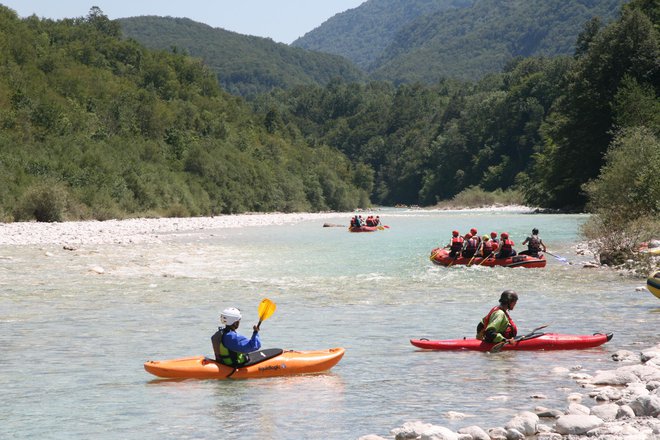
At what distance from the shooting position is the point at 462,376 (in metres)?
11.4

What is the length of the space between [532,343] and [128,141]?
7031cm

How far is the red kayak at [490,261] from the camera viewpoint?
83.4 feet

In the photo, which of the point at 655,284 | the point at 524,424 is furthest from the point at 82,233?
the point at 524,424

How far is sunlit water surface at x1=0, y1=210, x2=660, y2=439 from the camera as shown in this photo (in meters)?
9.48

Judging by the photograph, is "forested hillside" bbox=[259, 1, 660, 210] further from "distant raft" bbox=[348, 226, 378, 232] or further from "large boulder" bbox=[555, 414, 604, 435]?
"large boulder" bbox=[555, 414, 604, 435]

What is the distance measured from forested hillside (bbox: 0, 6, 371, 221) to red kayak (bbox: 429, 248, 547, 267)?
1112 inches

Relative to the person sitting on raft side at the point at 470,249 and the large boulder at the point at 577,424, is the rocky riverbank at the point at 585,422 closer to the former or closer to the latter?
the large boulder at the point at 577,424

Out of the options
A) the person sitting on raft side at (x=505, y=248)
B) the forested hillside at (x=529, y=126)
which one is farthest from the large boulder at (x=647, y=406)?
the forested hillside at (x=529, y=126)

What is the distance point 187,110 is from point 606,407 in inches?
3734

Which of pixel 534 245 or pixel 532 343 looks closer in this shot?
pixel 532 343

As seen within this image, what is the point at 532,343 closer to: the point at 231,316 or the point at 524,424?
the point at 231,316

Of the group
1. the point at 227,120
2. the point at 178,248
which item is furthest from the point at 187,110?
the point at 178,248

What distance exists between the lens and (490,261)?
26188 mm

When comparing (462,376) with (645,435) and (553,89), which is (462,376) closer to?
(645,435)
